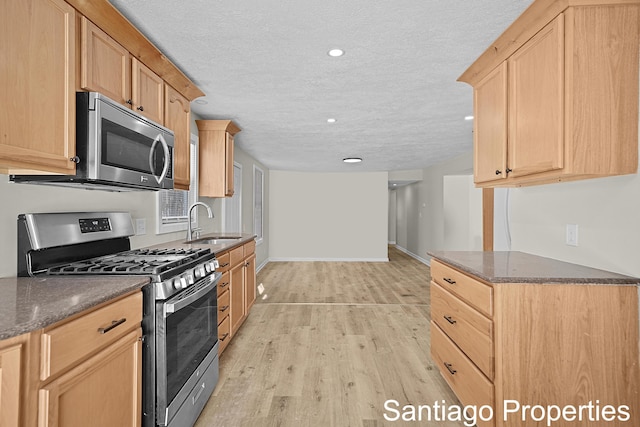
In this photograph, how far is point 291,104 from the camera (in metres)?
3.49

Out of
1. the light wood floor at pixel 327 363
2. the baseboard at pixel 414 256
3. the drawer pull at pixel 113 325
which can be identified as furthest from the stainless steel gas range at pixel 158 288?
the baseboard at pixel 414 256

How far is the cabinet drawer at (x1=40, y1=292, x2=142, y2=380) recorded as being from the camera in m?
1.08

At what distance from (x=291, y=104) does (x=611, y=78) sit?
2.50m

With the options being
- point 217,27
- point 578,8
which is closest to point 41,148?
point 217,27

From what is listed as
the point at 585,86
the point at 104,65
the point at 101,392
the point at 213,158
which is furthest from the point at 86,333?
the point at 213,158

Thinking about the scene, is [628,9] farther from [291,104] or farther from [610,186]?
[291,104]

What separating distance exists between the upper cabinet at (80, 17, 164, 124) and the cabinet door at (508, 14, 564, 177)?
2228mm

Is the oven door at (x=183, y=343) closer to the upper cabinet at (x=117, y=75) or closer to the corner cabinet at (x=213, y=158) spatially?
the upper cabinet at (x=117, y=75)

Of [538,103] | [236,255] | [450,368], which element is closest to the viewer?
[538,103]

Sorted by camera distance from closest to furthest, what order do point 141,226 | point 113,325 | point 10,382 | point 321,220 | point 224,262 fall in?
1. point 10,382
2. point 113,325
3. point 141,226
4. point 224,262
5. point 321,220

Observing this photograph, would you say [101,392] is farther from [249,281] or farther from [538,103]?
[249,281]

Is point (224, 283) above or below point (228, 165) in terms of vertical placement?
below

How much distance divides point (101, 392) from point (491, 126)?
249 cm

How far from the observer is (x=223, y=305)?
2.91 meters
